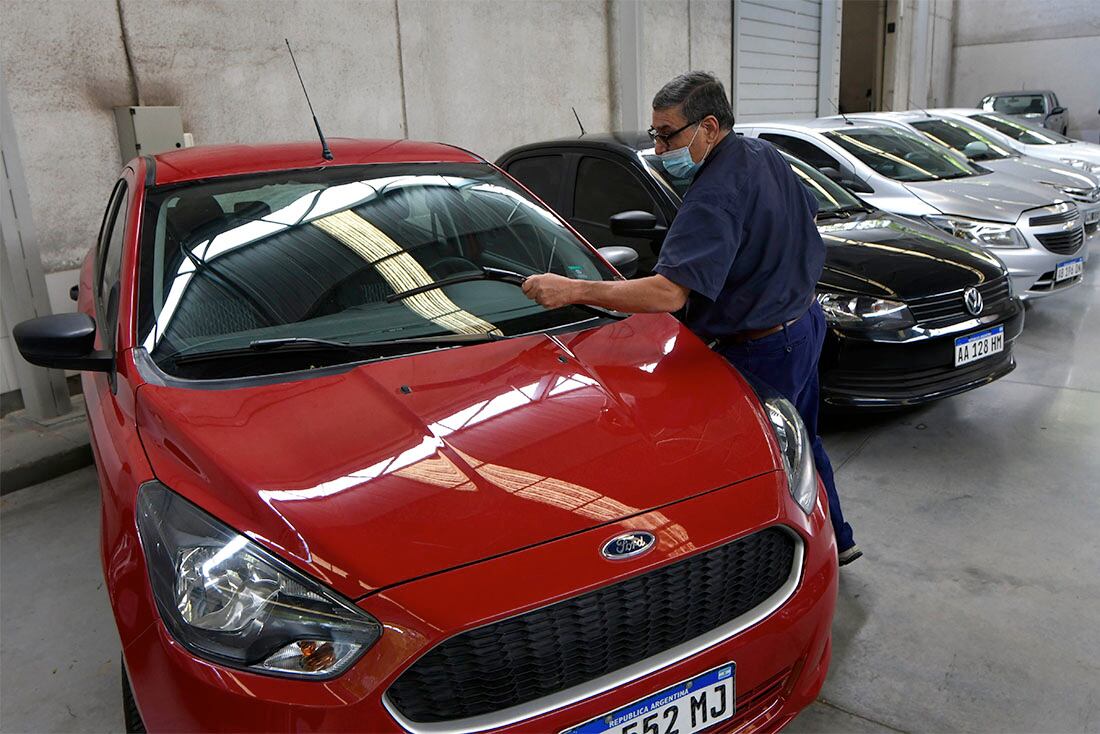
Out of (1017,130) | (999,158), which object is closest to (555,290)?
(999,158)

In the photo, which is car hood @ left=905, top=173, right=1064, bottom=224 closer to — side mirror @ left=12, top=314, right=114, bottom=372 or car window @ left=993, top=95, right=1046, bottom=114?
side mirror @ left=12, top=314, right=114, bottom=372

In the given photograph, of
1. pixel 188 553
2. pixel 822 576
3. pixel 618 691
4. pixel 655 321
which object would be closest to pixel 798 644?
pixel 822 576

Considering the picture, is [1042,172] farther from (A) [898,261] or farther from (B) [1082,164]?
(A) [898,261]

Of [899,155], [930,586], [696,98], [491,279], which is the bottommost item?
[930,586]

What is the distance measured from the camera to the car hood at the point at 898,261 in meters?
3.82

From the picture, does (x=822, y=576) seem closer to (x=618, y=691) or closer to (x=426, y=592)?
(x=618, y=691)

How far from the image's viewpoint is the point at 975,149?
319 inches

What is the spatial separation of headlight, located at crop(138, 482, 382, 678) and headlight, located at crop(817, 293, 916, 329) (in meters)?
2.98

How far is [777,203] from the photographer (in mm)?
2328

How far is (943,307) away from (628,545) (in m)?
2.92

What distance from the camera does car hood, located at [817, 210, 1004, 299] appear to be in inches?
150

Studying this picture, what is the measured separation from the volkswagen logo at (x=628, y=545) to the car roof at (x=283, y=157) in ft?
5.50

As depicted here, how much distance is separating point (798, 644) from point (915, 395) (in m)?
2.36

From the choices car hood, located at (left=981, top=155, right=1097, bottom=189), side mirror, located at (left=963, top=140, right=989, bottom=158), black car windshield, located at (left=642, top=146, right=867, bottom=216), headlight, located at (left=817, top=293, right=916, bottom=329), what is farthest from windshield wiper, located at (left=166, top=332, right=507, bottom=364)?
side mirror, located at (left=963, top=140, right=989, bottom=158)
